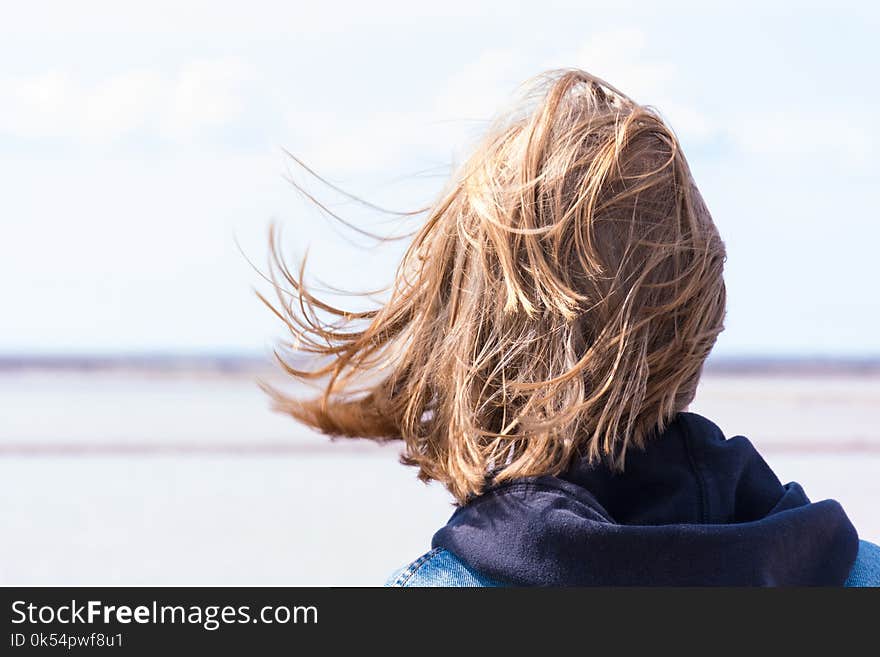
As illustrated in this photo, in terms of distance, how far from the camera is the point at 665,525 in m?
1.35

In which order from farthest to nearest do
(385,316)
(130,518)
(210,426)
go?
(210,426) → (130,518) → (385,316)

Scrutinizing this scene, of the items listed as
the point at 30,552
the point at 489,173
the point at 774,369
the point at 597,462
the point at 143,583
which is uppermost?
the point at 774,369

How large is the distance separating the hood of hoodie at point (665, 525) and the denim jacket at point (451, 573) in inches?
0.9

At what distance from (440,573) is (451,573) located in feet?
0.05

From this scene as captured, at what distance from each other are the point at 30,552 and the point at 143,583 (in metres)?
0.90

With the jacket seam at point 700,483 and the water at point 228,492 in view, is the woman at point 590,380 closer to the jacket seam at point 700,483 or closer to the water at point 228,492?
the jacket seam at point 700,483

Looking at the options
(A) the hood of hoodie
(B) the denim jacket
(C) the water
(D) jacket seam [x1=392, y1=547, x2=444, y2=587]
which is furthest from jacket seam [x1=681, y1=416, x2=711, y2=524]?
(C) the water

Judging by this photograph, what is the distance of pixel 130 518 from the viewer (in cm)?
610

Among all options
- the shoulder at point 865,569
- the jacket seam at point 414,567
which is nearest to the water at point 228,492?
the jacket seam at point 414,567

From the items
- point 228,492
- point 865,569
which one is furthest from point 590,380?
point 228,492

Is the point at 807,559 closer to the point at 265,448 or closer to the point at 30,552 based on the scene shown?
the point at 30,552

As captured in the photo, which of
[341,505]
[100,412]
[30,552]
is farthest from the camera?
[100,412]

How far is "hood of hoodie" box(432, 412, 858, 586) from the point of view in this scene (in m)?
1.34

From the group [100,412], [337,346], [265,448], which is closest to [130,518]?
[265,448]
